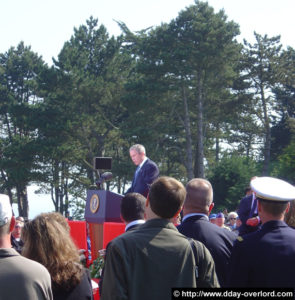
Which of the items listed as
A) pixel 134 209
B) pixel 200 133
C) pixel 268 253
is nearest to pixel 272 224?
pixel 268 253

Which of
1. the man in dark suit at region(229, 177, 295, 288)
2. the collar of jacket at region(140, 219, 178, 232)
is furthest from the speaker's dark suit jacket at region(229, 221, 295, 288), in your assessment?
the collar of jacket at region(140, 219, 178, 232)

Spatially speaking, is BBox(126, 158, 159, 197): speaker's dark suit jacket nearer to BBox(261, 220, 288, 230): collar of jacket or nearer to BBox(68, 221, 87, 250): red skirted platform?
BBox(68, 221, 87, 250): red skirted platform

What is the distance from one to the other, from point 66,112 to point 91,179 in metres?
6.53

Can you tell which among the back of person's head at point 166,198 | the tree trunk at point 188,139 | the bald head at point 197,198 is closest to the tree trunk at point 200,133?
the tree trunk at point 188,139

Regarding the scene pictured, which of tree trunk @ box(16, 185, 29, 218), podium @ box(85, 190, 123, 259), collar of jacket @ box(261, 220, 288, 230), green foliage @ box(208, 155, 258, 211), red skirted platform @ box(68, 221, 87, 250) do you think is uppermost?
collar of jacket @ box(261, 220, 288, 230)

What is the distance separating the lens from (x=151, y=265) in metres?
2.93

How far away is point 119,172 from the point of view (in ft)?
126

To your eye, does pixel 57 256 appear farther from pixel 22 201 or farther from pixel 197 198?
pixel 22 201

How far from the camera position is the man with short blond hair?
269 cm

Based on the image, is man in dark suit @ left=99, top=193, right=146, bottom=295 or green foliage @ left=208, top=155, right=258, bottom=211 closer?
man in dark suit @ left=99, top=193, right=146, bottom=295

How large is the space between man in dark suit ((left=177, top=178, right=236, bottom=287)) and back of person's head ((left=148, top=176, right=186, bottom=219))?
768 mm

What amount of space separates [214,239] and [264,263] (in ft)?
2.69

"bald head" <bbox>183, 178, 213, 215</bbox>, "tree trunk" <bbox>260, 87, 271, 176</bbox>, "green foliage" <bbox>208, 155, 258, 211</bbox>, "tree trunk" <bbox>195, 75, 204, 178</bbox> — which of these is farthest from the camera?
"tree trunk" <bbox>260, 87, 271, 176</bbox>

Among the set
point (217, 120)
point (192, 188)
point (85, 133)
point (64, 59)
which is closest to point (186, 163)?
point (217, 120)
